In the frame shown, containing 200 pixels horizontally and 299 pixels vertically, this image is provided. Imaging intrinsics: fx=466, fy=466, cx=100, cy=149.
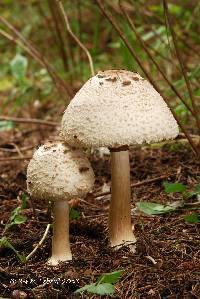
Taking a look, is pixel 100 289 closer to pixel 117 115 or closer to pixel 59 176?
pixel 59 176

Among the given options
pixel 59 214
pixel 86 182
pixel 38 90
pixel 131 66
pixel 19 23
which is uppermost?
pixel 19 23

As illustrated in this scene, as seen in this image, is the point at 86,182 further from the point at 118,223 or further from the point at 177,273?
the point at 177,273

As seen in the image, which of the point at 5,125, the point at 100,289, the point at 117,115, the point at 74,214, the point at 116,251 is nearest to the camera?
the point at 100,289

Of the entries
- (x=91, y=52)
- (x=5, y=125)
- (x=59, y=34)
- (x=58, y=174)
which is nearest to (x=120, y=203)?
(x=58, y=174)

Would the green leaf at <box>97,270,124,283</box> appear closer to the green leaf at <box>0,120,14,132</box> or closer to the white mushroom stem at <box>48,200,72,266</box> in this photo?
the white mushroom stem at <box>48,200,72,266</box>

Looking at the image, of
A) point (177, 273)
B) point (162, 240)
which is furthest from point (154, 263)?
point (162, 240)

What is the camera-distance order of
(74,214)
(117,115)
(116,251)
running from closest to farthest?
(117,115) < (116,251) < (74,214)

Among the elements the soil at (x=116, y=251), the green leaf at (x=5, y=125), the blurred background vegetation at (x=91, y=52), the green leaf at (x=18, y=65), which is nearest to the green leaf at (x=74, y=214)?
the soil at (x=116, y=251)
